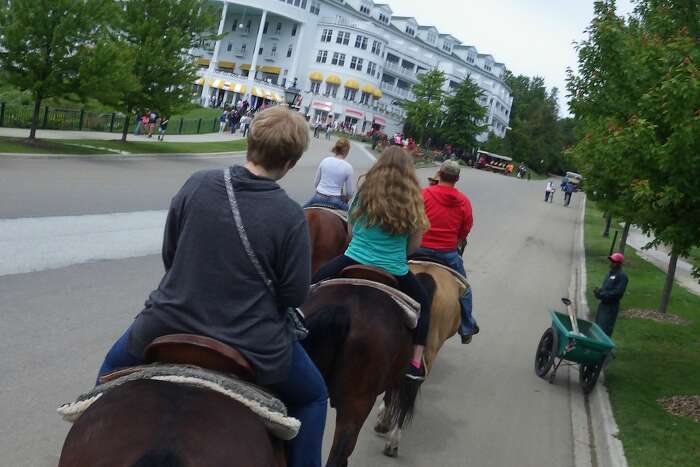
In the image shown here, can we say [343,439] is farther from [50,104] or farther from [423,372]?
[50,104]

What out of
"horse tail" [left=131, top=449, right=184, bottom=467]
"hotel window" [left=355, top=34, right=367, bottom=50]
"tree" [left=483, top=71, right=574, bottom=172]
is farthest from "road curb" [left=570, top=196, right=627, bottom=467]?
"tree" [left=483, top=71, right=574, bottom=172]

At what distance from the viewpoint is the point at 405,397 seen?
6676mm

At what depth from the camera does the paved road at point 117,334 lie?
21.4 feet

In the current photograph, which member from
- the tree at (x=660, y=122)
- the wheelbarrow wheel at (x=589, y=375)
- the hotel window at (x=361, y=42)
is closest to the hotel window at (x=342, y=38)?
the hotel window at (x=361, y=42)

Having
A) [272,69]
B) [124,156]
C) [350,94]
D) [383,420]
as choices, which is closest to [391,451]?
[383,420]

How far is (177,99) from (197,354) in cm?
2873

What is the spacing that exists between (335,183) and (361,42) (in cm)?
9283

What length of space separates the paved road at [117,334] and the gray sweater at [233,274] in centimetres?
275

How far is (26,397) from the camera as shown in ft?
20.2

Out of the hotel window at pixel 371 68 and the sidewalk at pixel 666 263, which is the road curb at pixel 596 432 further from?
the hotel window at pixel 371 68

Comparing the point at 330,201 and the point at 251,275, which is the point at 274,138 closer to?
the point at 251,275

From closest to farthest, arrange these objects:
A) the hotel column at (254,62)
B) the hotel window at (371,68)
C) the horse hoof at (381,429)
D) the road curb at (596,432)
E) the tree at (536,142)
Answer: the horse hoof at (381,429), the road curb at (596,432), the hotel column at (254,62), the hotel window at (371,68), the tree at (536,142)

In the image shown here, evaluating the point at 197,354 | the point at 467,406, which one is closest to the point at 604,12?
the point at 467,406

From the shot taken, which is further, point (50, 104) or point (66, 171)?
point (50, 104)
